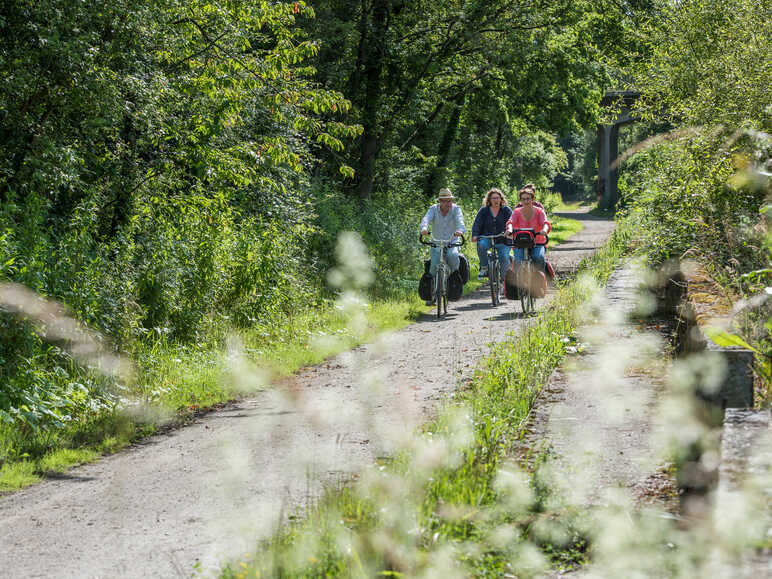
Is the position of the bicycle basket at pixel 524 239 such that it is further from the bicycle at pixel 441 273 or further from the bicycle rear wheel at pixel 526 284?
the bicycle at pixel 441 273

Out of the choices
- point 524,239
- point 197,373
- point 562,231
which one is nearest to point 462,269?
point 524,239

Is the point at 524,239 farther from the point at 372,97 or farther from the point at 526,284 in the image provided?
the point at 372,97

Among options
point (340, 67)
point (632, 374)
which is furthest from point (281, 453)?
point (340, 67)

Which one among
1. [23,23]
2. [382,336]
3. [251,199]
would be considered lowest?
[382,336]

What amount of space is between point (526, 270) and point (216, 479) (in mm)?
8466

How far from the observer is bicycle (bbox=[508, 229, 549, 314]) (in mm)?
13680

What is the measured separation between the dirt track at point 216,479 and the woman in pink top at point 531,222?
4180mm

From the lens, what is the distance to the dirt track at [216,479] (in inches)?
183

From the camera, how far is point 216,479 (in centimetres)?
604

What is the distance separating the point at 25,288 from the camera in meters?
7.61

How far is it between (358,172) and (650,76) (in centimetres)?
695

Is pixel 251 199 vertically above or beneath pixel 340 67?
beneath

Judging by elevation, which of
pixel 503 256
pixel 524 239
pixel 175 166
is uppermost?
pixel 175 166

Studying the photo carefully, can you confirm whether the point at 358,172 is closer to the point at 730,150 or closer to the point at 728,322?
the point at 730,150
